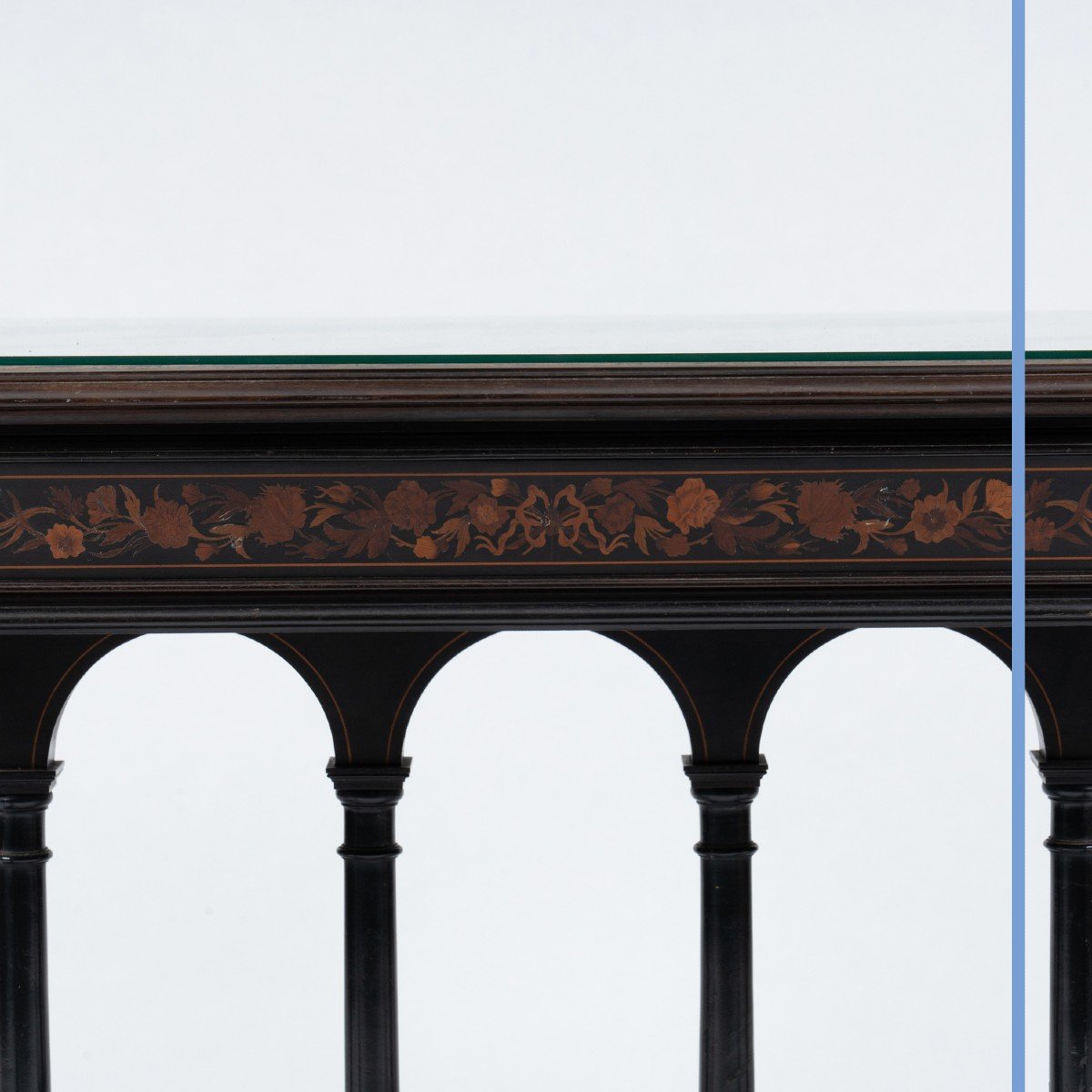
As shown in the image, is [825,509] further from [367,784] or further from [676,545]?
[367,784]

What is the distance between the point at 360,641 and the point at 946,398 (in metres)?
0.78

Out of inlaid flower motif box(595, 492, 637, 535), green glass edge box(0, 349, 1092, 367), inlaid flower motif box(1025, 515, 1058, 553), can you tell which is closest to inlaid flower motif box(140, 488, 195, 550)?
green glass edge box(0, 349, 1092, 367)

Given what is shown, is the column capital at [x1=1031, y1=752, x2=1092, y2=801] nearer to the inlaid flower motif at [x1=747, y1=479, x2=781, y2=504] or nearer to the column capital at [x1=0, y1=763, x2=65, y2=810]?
the inlaid flower motif at [x1=747, y1=479, x2=781, y2=504]

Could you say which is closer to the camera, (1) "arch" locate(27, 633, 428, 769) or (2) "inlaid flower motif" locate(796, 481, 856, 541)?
(2) "inlaid flower motif" locate(796, 481, 856, 541)

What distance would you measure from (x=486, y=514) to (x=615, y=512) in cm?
15

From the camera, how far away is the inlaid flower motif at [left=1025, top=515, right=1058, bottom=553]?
176 centimetres

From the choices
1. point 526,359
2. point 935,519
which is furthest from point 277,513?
point 935,519

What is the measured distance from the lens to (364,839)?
1943 mm

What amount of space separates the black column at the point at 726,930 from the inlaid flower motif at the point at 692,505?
13.8 inches

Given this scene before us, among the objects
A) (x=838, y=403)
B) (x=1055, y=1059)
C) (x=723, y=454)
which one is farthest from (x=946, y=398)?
(x=1055, y=1059)

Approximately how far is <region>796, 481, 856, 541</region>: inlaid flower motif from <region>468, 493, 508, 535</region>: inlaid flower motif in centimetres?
35

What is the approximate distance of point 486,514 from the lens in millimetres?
1762

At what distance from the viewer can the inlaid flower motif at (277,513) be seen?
5.79 ft

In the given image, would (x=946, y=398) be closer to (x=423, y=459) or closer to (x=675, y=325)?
(x=675, y=325)
